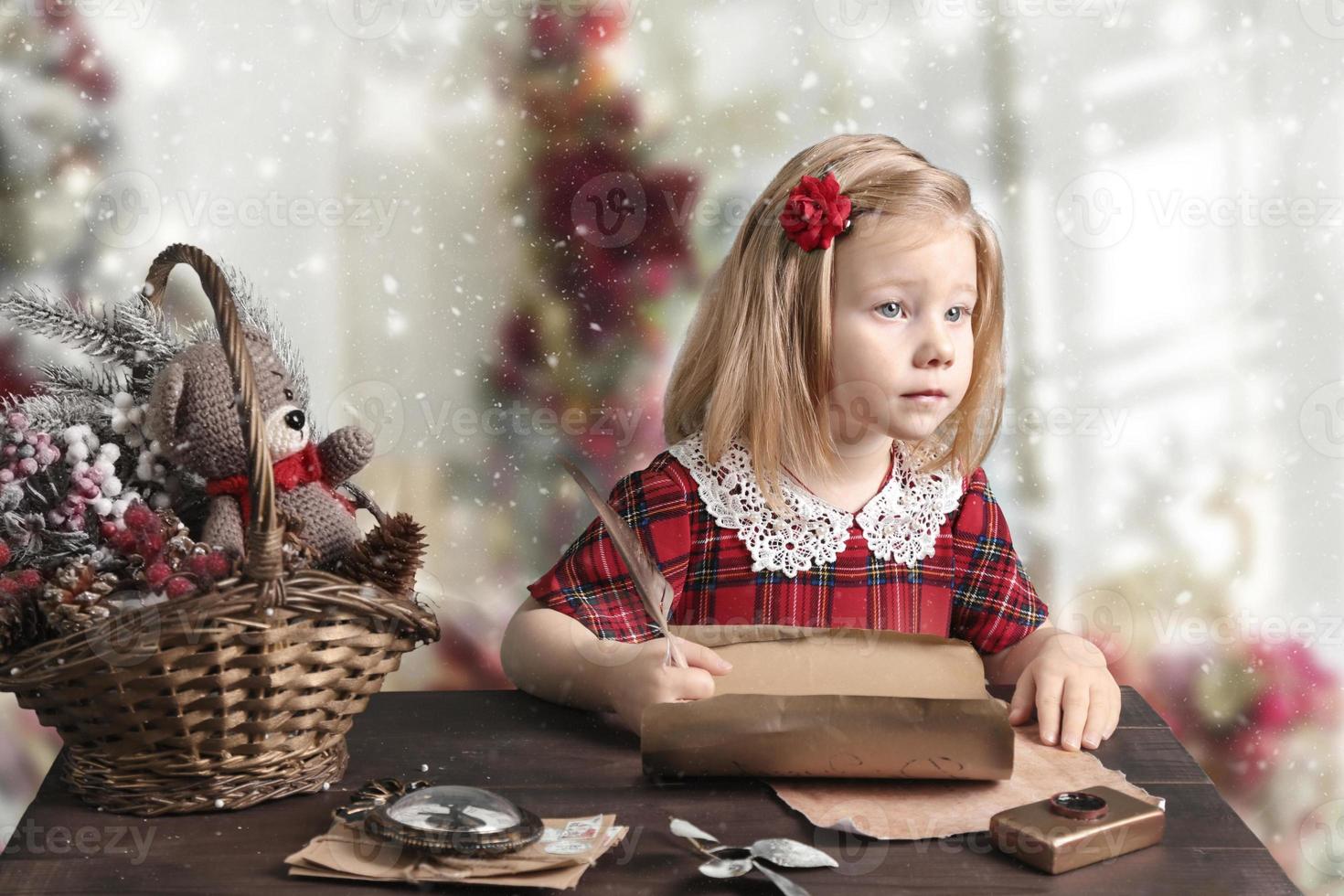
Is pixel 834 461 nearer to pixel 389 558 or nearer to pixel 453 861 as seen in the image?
pixel 389 558

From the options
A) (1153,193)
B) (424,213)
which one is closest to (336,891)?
(424,213)

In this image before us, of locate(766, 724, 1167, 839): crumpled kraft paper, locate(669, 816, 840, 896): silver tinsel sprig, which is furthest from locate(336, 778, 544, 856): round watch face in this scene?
locate(766, 724, 1167, 839): crumpled kraft paper

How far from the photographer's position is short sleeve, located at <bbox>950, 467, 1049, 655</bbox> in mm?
Answer: 1409

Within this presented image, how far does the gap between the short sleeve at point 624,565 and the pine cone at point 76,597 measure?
0.46 meters

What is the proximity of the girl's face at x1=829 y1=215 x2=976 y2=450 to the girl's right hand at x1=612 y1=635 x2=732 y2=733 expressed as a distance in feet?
1.03

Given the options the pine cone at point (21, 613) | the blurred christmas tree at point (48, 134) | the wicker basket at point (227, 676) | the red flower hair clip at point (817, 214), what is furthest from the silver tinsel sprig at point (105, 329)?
the red flower hair clip at point (817, 214)

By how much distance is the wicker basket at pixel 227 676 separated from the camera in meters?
0.93

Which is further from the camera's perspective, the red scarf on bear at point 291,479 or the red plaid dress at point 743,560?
the red plaid dress at point 743,560

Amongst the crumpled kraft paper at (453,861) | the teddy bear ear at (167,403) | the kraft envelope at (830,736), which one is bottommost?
the crumpled kraft paper at (453,861)

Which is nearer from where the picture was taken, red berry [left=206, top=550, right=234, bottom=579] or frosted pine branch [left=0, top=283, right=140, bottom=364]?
red berry [left=206, top=550, right=234, bottom=579]

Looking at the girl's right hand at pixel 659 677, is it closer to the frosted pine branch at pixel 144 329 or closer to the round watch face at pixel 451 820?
the round watch face at pixel 451 820

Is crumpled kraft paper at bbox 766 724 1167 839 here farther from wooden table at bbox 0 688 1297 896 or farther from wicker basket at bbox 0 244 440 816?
wicker basket at bbox 0 244 440 816

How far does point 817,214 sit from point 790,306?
0.33ft

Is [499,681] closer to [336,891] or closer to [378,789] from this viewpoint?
[378,789]
